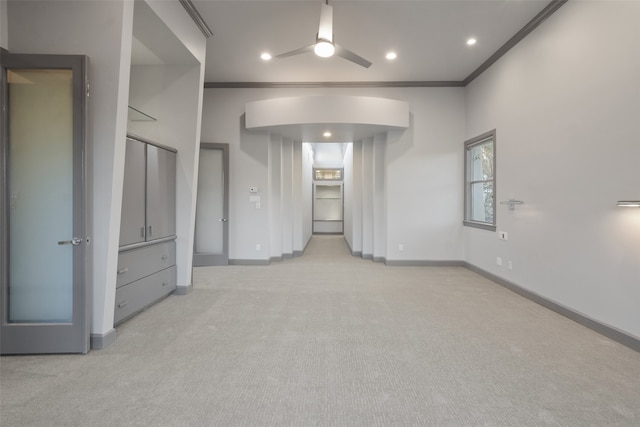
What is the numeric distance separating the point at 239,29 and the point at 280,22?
1.89 ft

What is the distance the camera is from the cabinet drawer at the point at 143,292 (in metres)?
3.07

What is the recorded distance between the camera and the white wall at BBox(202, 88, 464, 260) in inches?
233

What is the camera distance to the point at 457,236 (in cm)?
593

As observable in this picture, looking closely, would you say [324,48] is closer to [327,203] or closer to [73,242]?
[73,242]

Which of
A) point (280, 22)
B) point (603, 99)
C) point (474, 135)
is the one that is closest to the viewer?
point (603, 99)

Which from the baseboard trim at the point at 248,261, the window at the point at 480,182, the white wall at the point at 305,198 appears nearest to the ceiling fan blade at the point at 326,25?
the window at the point at 480,182

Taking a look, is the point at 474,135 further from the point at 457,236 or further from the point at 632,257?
the point at 632,257

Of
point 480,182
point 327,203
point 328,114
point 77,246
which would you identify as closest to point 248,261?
point 328,114

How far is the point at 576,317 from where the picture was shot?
3242 mm

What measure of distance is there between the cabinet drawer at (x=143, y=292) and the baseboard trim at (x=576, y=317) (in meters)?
4.46

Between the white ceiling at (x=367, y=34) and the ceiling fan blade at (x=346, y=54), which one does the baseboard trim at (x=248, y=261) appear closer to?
the white ceiling at (x=367, y=34)

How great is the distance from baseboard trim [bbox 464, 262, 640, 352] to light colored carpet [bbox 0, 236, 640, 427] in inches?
3.5

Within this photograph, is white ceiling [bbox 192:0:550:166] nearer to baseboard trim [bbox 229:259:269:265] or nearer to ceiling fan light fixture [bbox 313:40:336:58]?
ceiling fan light fixture [bbox 313:40:336:58]

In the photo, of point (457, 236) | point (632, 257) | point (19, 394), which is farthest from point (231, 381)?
point (457, 236)
